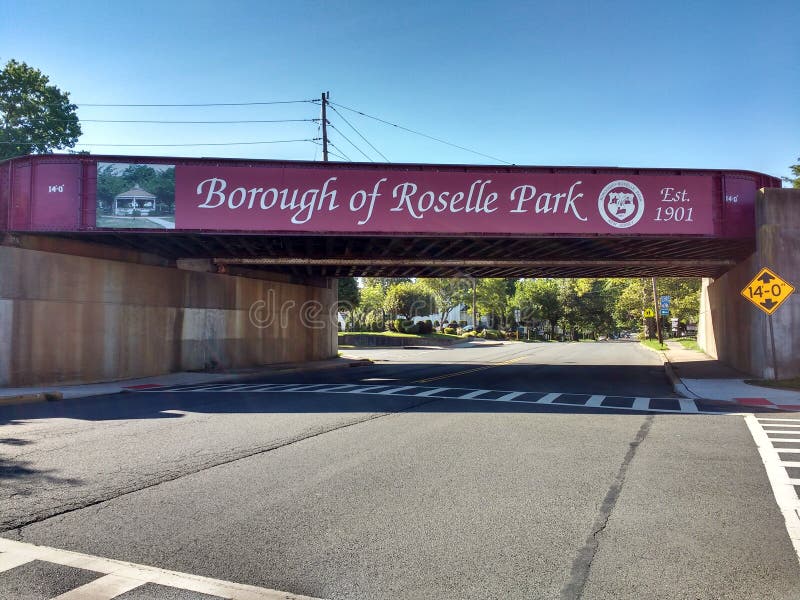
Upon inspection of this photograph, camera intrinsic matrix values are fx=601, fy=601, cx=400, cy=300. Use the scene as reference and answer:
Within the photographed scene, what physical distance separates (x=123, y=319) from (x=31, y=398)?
17.9 feet

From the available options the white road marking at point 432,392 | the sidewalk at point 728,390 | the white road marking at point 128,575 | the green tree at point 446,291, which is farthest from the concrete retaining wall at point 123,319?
the green tree at point 446,291

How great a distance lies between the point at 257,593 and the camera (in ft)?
13.1

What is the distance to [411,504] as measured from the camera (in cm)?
589

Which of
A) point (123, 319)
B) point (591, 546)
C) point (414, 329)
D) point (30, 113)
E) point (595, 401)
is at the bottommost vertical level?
point (595, 401)

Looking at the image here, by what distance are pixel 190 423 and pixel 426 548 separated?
290 inches

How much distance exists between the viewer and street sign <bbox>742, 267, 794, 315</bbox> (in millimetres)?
16672

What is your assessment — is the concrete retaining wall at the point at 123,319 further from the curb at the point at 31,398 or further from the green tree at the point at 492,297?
the green tree at the point at 492,297

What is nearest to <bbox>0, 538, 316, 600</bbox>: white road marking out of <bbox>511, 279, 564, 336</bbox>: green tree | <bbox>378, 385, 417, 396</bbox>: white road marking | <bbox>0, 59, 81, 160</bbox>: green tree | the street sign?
<bbox>378, 385, 417, 396</bbox>: white road marking

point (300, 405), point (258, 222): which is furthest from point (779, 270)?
point (258, 222)

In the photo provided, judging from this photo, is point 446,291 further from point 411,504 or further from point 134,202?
point 411,504

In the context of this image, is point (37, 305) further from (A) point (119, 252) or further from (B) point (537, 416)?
(B) point (537, 416)

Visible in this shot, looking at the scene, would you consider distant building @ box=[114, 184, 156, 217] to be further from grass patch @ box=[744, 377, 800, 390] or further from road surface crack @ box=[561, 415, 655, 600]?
grass patch @ box=[744, 377, 800, 390]

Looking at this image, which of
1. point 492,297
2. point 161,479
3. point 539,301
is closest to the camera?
point 161,479

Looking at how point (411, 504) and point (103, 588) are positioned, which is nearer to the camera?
point (103, 588)
